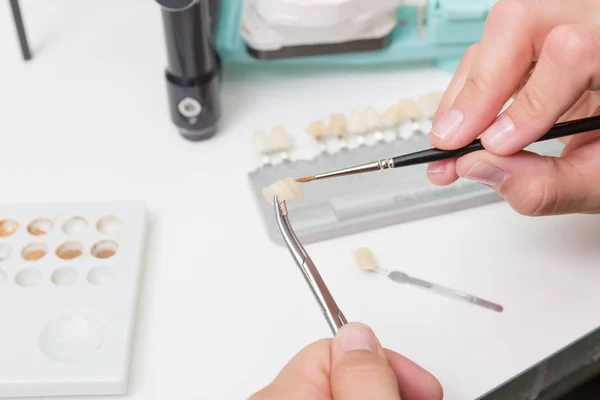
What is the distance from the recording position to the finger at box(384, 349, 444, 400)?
0.45 metres

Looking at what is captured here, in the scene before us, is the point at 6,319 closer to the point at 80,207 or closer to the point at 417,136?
the point at 80,207

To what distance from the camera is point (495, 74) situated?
1.78ft

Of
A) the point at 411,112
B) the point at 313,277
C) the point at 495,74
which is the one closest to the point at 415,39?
the point at 411,112

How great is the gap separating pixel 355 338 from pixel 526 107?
9.6 inches

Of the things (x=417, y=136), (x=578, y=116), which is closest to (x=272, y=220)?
(x=417, y=136)

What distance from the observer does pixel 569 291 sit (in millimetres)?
626

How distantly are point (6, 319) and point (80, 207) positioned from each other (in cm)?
14

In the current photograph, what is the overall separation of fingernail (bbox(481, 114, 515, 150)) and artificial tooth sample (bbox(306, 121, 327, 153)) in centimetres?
28

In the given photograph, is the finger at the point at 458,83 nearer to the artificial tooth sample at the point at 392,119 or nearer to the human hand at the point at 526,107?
the human hand at the point at 526,107

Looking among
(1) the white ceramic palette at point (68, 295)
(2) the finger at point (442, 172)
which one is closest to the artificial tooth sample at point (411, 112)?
(2) the finger at point (442, 172)

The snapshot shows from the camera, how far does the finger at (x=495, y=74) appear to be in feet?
1.77

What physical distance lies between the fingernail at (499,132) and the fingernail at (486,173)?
0.02m

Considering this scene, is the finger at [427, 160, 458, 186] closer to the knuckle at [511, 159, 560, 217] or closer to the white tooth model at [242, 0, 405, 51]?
the knuckle at [511, 159, 560, 217]

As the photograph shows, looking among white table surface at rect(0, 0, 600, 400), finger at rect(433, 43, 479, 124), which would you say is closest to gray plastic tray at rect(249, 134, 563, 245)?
white table surface at rect(0, 0, 600, 400)
